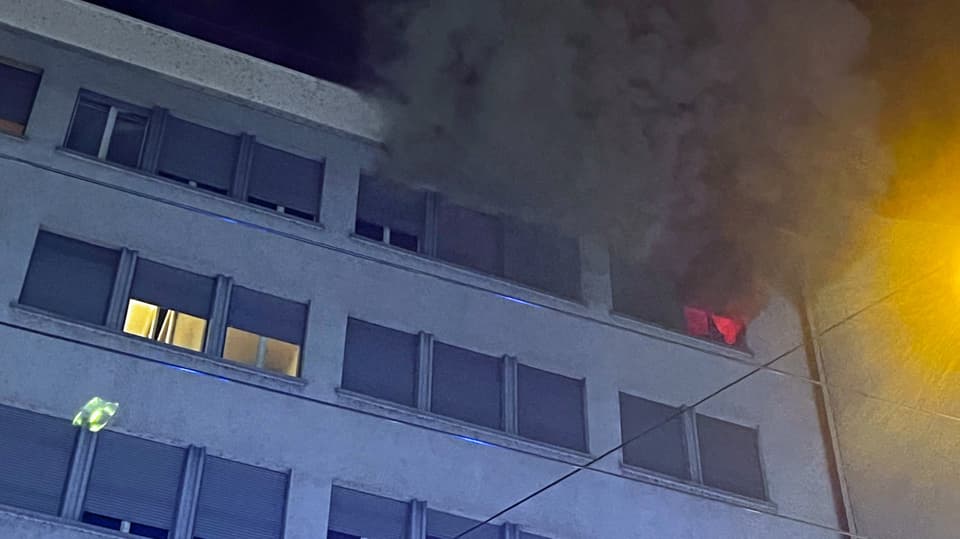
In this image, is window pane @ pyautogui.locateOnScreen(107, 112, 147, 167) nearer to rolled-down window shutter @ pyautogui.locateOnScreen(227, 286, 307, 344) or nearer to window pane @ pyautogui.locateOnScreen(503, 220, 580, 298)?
rolled-down window shutter @ pyautogui.locateOnScreen(227, 286, 307, 344)

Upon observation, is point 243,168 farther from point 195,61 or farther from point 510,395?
point 510,395

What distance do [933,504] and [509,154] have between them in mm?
1577

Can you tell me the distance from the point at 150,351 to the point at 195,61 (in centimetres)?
110

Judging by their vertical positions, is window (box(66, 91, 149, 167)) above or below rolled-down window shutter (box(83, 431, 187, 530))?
above

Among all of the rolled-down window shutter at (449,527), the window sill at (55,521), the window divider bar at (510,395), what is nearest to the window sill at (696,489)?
the window divider bar at (510,395)

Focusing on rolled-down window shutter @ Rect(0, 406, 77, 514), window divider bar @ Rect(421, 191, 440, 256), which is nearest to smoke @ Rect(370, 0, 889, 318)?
window divider bar @ Rect(421, 191, 440, 256)

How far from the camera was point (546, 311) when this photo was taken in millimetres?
3990

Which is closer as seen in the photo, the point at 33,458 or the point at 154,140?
the point at 33,458

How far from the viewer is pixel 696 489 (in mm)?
3689

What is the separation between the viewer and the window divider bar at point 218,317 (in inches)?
139

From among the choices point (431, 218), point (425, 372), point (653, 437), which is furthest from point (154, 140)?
point (653, 437)

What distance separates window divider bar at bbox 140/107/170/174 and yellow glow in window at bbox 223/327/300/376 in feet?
2.03

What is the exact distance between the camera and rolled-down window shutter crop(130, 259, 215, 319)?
11.7 ft

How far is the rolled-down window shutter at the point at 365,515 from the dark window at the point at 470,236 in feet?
3.20
